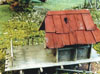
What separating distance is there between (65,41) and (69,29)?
0.64 m

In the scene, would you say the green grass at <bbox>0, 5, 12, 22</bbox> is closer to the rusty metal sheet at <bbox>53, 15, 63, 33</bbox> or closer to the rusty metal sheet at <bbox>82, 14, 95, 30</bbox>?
the rusty metal sheet at <bbox>53, 15, 63, 33</bbox>

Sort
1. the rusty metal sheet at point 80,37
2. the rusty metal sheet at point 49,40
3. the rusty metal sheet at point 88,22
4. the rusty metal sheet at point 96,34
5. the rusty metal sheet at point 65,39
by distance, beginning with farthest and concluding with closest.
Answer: the rusty metal sheet at point 88,22, the rusty metal sheet at point 96,34, the rusty metal sheet at point 80,37, the rusty metal sheet at point 65,39, the rusty metal sheet at point 49,40

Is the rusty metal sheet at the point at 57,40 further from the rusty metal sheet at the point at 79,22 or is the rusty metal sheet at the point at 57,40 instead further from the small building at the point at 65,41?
the rusty metal sheet at the point at 79,22

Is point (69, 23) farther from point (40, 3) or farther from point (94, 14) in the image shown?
point (40, 3)

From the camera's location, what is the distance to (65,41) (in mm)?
9648

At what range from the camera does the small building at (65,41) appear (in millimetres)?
9672

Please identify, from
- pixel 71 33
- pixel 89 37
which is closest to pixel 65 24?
pixel 71 33

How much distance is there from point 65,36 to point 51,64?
144 centimetres

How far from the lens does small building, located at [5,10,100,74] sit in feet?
31.7

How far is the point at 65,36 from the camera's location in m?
9.78

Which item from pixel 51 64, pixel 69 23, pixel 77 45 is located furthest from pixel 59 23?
pixel 51 64

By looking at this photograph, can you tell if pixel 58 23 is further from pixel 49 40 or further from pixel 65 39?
pixel 49 40

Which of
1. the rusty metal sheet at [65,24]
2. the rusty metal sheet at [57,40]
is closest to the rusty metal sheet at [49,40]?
the rusty metal sheet at [57,40]

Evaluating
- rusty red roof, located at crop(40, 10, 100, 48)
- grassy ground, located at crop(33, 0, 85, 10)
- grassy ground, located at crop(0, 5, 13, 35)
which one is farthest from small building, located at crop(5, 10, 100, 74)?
grassy ground, located at crop(33, 0, 85, 10)
